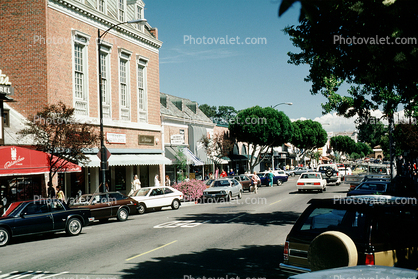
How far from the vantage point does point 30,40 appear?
22172 millimetres

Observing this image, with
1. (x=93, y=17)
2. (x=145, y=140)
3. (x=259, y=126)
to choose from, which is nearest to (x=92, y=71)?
(x=93, y=17)

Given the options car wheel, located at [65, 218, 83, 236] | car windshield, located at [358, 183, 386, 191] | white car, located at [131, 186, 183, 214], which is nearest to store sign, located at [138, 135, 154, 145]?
white car, located at [131, 186, 183, 214]

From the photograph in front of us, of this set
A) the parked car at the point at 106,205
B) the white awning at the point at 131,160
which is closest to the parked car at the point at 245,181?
the white awning at the point at 131,160

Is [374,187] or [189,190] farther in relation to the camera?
[189,190]

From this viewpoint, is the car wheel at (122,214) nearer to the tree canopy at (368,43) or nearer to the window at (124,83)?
the window at (124,83)

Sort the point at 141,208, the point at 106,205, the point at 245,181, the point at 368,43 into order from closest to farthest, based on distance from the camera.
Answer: the point at 368,43, the point at 106,205, the point at 141,208, the point at 245,181

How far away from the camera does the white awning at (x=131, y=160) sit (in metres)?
23.9

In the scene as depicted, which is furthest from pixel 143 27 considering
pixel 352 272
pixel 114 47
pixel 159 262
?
pixel 352 272

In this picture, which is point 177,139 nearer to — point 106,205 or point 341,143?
point 106,205

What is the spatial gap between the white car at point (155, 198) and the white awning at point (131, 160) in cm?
372

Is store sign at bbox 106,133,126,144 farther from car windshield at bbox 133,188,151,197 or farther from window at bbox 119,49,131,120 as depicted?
car windshield at bbox 133,188,151,197

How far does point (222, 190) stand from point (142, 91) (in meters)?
11.1

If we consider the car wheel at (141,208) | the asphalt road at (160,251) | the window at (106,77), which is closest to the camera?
the asphalt road at (160,251)

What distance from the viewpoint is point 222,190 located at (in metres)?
25.7
